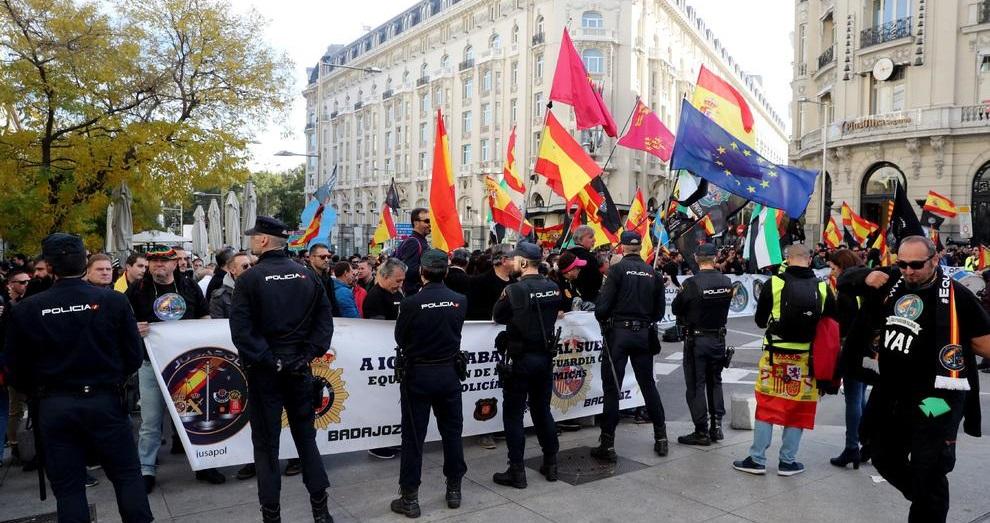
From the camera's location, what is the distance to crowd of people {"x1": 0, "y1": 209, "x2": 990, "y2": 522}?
3.94m

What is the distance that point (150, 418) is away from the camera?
214 inches

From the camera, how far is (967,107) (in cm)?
2719

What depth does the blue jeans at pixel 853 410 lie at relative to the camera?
5.86m

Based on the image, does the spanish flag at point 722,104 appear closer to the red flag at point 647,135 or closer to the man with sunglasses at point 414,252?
the red flag at point 647,135

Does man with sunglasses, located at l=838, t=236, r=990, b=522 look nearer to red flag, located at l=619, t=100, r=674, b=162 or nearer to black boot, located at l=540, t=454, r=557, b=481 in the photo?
black boot, located at l=540, t=454, r=557, b=481

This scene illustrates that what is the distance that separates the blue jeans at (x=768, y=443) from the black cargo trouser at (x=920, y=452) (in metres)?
1.52

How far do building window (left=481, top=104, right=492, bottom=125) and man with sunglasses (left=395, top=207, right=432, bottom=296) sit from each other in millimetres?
44604

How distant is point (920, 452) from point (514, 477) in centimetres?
274

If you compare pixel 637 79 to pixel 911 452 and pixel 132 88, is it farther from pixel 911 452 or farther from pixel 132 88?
pixel 911 452

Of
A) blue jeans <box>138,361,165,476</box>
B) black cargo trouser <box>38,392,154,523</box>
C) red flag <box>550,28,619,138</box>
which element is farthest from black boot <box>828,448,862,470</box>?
blue jeans <box>138,361,165,476</box>

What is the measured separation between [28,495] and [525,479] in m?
3.71

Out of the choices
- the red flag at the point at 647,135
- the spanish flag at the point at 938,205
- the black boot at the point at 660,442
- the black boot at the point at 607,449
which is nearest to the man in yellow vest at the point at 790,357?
the black boot at the point at 660,442

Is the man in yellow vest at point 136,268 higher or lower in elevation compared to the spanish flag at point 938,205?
lower

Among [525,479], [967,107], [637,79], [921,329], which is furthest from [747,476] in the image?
[637,79]
